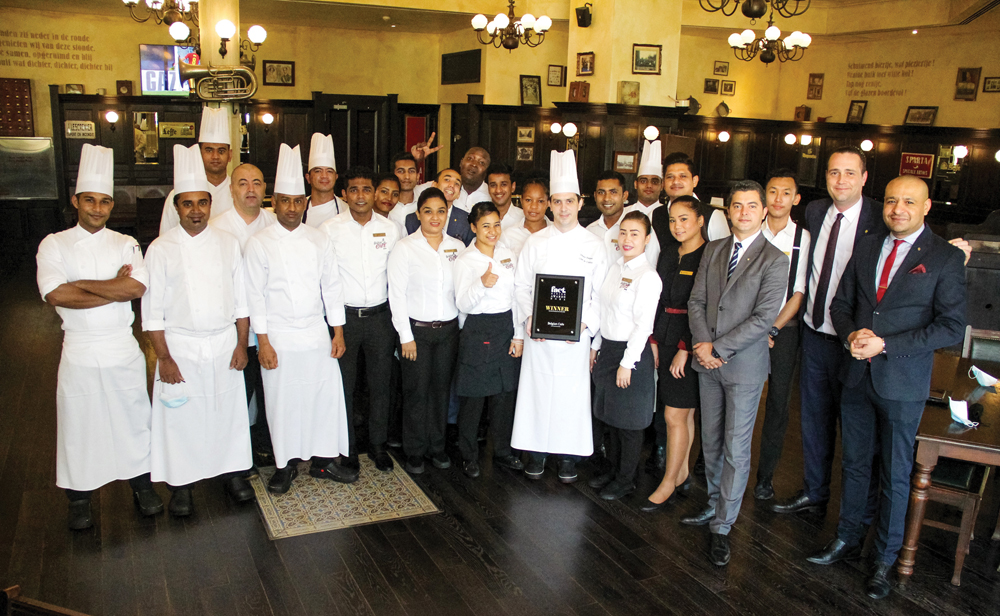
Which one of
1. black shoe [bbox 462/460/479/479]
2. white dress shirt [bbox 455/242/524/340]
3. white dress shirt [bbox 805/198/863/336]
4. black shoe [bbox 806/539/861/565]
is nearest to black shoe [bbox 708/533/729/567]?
black shoe [bbox 806/539/861/565]

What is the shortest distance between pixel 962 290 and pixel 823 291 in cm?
70

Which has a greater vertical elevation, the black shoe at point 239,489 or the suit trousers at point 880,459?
the suit trousers at point 880,459

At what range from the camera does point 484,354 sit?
4180 millimetres

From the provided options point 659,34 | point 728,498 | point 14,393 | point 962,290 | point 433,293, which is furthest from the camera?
point 659,34

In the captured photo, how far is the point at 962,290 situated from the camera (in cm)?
309

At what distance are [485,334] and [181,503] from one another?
1791 millimetres

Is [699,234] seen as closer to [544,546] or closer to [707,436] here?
[707,436]

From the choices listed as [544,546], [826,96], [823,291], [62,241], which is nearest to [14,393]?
[62,241]

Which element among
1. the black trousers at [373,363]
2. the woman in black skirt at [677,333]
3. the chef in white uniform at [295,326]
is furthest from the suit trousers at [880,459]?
the chef in white uniform at [295,326]

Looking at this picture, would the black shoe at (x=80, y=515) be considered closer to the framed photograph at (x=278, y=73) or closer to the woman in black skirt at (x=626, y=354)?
the woman in black skirt at (x=626, y=354)

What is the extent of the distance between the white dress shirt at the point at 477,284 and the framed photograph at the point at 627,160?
7767 millimetres

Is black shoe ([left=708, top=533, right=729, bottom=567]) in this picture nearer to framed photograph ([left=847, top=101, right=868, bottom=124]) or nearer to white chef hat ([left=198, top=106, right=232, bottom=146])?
white chef hat ([left=198, top=106, right=232, bottom=146])

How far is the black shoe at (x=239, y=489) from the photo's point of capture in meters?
3.93

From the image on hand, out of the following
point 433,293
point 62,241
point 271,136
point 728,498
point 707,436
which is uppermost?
point 271,136
